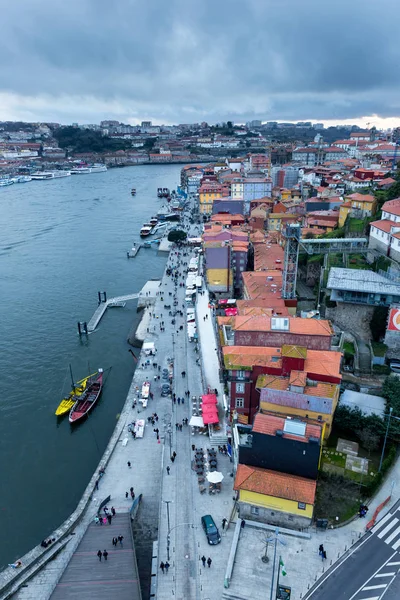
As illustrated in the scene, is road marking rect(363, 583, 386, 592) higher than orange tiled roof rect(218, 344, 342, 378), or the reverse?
orange tiled roof rect(218, 344, 342, 378)

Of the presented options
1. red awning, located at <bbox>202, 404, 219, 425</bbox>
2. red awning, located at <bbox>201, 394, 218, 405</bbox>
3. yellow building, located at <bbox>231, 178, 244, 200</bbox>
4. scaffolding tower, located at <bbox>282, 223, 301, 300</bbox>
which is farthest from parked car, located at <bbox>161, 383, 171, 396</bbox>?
yellow building, located at <bbox>231, 178, 244, 200</bbox>

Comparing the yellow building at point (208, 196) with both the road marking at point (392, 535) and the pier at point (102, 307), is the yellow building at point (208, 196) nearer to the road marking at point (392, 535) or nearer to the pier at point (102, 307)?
the pier at point (102, 307)

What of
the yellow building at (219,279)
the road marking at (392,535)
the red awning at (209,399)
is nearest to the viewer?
the road marking at (392,535)

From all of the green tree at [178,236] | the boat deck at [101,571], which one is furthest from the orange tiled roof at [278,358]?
the green tree at [178,236]

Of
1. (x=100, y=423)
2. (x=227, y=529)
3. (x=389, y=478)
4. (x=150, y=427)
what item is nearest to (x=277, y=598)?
(x=227, y=529)

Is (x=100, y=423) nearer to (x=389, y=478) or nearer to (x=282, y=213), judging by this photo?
(x=389, y=478)

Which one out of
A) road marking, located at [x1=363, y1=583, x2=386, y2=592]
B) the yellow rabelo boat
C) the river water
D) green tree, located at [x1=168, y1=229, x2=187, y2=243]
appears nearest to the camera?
road marking, located at [x1=363, y1=583, x2=386, y2=592]

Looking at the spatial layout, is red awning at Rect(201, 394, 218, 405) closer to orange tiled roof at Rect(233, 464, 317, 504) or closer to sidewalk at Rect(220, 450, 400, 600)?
orange tiled roof at Rect(233, 464, 317, 504)
